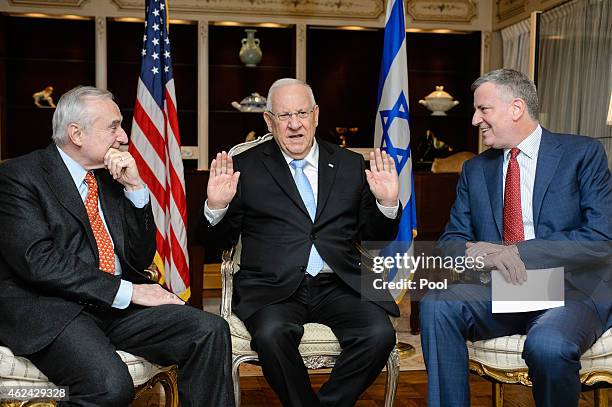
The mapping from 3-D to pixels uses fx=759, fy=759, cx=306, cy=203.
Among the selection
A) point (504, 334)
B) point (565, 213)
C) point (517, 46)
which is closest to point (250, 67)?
point (517, 46)

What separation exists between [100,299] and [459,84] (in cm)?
607

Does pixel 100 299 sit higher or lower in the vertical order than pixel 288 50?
lower

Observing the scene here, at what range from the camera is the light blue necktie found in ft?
9.43

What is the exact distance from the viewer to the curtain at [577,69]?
5.88 meters

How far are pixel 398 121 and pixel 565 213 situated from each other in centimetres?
150

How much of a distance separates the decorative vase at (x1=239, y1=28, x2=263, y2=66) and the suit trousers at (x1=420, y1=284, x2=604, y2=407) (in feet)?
16.1

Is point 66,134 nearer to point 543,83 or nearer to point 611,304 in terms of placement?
point 611,304

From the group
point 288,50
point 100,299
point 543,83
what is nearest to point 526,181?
point 100,299

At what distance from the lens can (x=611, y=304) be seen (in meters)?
2.59

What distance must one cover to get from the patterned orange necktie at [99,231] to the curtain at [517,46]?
5.13m

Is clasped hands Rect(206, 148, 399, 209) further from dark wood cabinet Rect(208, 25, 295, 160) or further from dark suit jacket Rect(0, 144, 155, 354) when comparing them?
dark wood cabinet Rect(208, 25, 295, 160)

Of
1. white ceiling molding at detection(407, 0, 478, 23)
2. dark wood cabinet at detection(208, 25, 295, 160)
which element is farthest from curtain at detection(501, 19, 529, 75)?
dark wood cabinet at detection(208, 25, 295, 160)

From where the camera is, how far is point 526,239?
2.71 metres

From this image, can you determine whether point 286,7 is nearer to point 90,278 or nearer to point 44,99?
point 44,99
